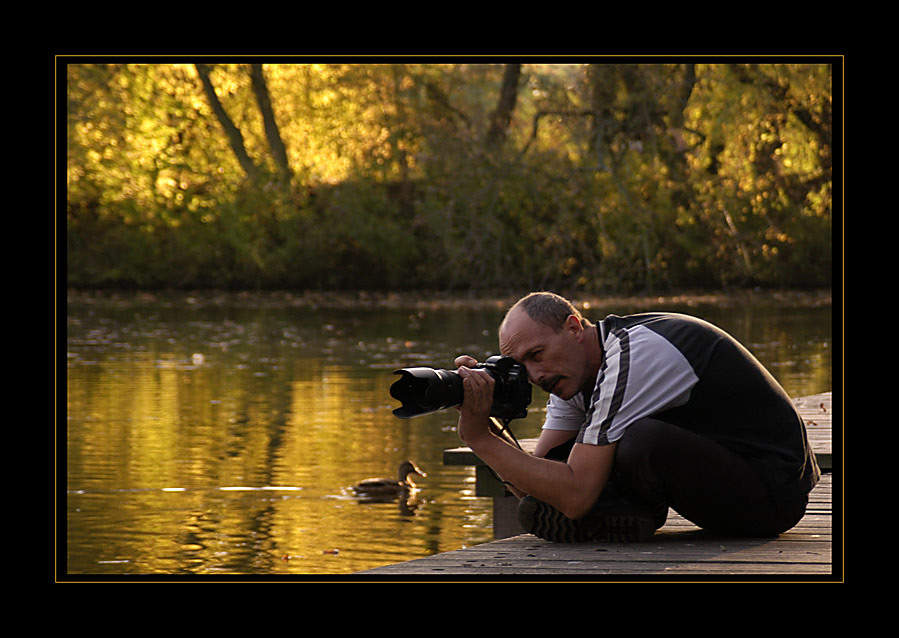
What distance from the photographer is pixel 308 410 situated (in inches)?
456

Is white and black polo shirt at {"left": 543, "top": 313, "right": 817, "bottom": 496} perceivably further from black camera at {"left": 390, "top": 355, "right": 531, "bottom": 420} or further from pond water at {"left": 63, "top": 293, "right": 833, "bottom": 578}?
pond water at {"left": 63, "top": 293, "right": 833, "bottom": 578}

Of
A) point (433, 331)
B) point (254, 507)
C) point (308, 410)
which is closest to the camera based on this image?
point (254, 507)


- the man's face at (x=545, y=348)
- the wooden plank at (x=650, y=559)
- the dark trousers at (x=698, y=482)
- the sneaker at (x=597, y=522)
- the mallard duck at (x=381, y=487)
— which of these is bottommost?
the mallard duck at (x=381, y=487)

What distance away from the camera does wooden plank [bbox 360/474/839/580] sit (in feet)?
13.3

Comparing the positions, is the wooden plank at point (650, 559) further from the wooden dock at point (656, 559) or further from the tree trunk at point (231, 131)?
the tree trunk at point (231, 131)

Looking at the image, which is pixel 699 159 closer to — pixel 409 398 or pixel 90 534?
pixel 90 534

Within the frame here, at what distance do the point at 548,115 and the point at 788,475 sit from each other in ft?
68.4

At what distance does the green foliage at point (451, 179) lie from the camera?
23.9 meters

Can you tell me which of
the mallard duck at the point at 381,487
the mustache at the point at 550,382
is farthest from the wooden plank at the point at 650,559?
the mallard duck at the point at 381,487

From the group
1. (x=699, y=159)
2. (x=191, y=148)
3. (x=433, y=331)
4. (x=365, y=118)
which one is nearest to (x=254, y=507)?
(x=433, y=331)

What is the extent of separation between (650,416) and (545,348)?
353 millimetres

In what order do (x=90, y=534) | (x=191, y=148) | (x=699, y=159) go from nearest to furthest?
1. (x=90, y=534)
2. (x=699, y=159)
3. (x=191, y=148)

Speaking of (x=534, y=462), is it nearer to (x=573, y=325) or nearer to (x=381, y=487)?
(x=573, y=325)

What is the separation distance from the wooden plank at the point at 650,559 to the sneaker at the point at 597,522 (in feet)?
0.11
